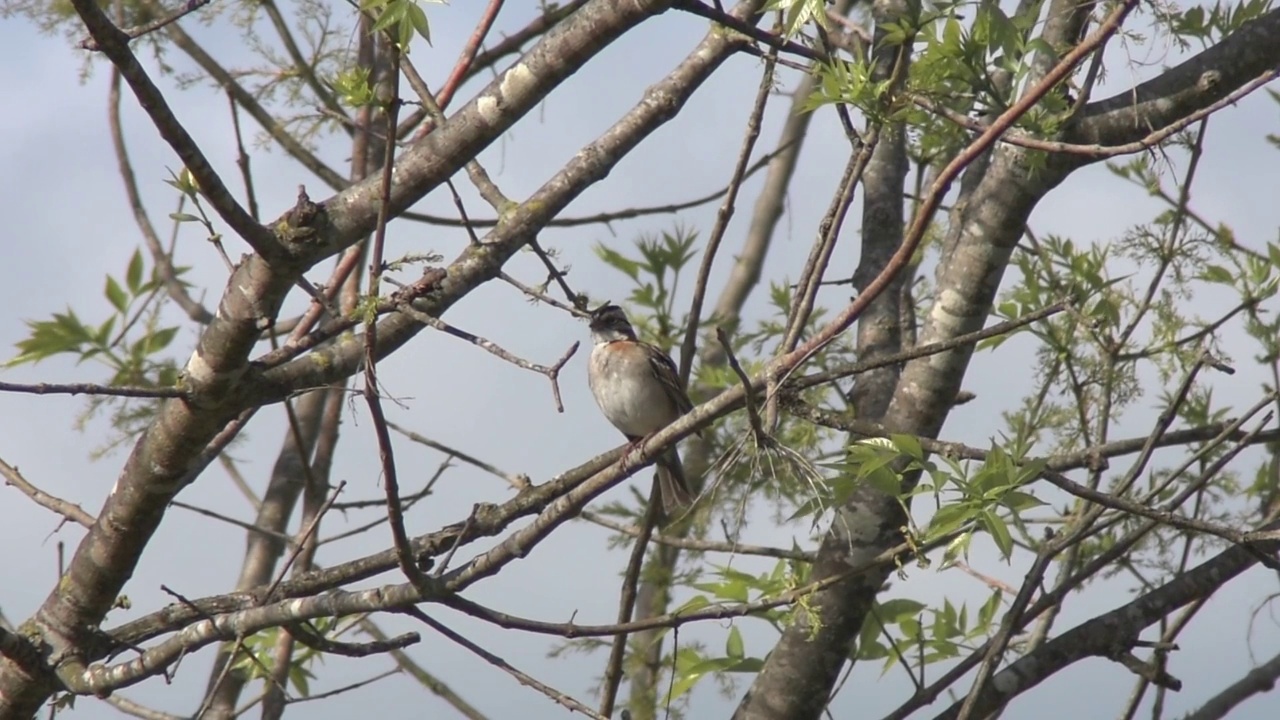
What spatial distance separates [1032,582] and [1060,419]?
6.25 feet

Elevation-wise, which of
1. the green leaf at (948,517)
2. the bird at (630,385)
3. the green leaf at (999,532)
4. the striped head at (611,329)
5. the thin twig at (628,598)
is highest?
the striped head at (611,329)

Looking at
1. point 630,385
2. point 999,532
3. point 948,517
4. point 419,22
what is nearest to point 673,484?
point 630,385

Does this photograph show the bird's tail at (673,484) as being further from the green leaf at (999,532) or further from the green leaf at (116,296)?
the green leaf at (999,532)

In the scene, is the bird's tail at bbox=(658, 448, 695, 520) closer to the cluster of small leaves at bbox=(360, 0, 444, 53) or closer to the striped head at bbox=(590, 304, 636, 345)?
the striped head at bbox=(590, 304, 636, 345)

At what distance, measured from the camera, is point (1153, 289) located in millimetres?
4871

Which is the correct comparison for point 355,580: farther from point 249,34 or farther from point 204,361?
point 249,34

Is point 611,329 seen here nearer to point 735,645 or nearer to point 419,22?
point 735,645

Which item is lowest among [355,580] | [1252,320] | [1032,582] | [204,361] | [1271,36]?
[1032,582]

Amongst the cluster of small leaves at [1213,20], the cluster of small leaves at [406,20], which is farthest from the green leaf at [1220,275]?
the cluster of small leaves at [406,20]

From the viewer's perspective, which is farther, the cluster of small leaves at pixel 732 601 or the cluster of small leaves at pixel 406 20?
the cluster of small leaves at pixel 732 601

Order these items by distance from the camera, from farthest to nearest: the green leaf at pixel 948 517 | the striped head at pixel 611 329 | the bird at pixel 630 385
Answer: the striped head at pixel 611 329
the bird at pixel 630 385
the green leaf at pixel 948 517

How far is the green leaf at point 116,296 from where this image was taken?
484 cm

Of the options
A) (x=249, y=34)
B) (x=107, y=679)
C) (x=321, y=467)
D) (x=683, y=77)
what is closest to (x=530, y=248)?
(x=683, y=77)

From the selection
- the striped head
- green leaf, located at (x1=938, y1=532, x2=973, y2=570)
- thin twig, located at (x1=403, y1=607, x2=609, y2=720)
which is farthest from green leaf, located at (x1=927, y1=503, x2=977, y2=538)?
the striped head
